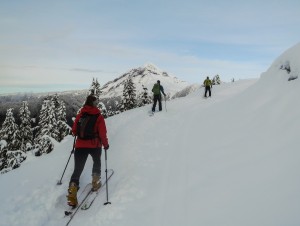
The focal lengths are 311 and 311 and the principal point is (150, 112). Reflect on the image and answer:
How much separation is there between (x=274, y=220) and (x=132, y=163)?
5915 mm

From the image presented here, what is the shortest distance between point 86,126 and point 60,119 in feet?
132

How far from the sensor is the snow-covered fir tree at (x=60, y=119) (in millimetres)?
42953

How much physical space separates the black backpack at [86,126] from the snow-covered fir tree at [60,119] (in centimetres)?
3313

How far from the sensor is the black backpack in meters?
8.40

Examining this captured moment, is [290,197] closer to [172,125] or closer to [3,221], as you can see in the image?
[3,221]

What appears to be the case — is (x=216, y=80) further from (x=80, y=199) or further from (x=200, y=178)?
(x=80, y=199)

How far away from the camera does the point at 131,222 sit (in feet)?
23.7

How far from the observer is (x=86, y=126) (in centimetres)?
845

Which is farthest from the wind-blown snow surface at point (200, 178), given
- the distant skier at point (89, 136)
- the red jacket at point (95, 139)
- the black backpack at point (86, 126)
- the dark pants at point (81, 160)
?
the black backpack at point (86, 126)

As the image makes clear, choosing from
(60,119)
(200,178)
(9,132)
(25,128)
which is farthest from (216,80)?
(200,178)

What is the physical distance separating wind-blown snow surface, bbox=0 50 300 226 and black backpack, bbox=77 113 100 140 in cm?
173

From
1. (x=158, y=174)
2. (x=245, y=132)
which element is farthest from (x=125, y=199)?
(x=245, y=132)

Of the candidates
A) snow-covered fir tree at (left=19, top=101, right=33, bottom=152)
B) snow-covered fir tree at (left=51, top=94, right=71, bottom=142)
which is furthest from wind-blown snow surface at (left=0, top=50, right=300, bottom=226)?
snow-covered fir tree at (left=19, top=101, right=33, bottom=152)

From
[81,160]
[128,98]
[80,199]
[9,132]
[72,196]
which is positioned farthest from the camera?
[128,98]
